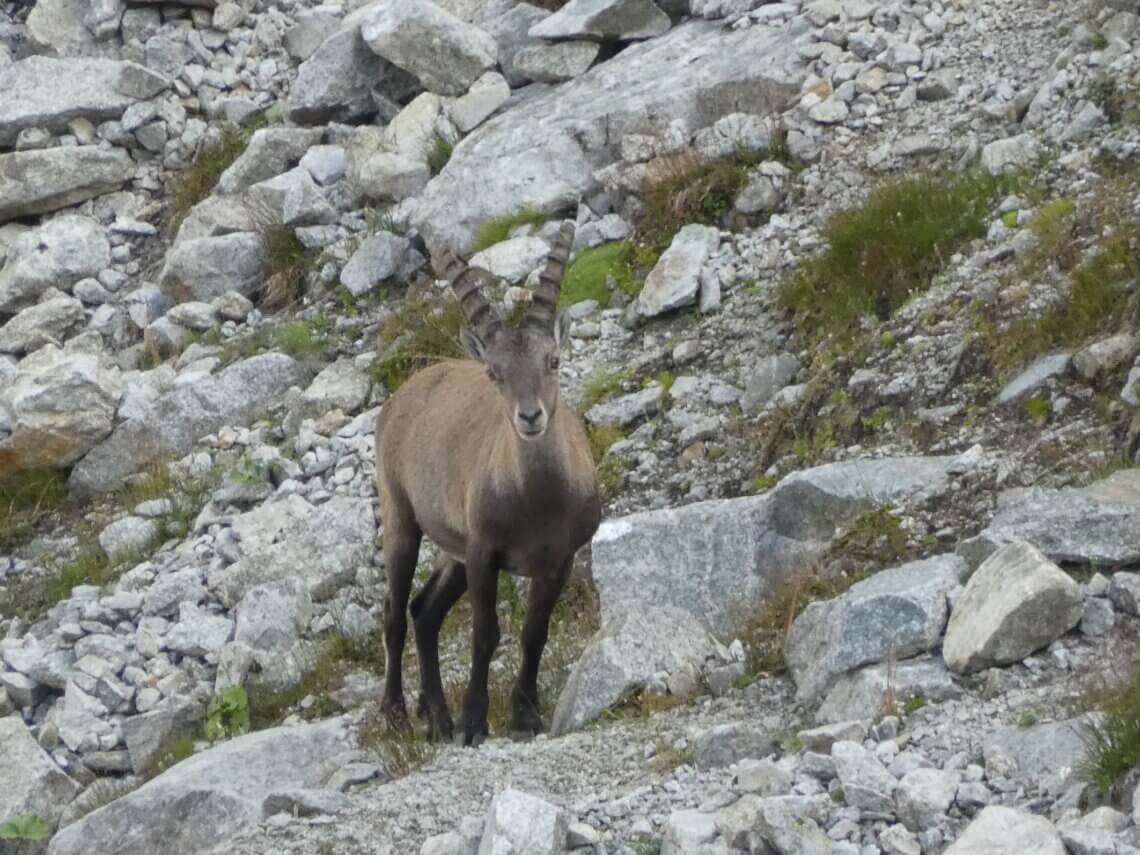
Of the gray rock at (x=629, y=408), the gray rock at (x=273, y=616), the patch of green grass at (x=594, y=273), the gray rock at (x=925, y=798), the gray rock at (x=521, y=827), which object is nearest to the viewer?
the gray rock at (x=925, y=798)

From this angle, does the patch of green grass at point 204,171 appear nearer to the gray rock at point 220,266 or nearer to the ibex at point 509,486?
the gray rock at point 220,266

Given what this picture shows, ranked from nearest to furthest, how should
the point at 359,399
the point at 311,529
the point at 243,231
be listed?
the point at 311,529 < the point at 359,399 < the point at 243,231

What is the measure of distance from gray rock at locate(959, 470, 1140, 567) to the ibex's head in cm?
207

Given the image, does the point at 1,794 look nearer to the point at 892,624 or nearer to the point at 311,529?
the point at 311,529

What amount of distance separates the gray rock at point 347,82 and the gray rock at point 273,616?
660 cm

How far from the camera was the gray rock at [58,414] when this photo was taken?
14984 millimetres

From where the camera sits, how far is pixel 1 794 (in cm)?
1135

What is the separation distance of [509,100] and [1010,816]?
38.6 feet

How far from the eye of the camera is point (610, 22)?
16.9 m

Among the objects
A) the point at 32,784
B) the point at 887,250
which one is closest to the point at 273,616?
the point at 32,784

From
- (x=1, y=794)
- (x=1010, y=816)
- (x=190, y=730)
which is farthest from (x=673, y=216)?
(x=1010, y=816)

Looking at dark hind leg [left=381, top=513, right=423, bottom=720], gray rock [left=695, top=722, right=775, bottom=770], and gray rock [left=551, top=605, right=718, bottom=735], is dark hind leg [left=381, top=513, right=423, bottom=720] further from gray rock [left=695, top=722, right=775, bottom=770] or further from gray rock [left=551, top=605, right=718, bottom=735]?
gray rock [left=695, top=722, right=775, bottom=770]

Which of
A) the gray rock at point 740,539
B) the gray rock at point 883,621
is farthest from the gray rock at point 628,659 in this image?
the gray rock at point 883,621

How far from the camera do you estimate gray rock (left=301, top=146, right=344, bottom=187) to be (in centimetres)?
1719
